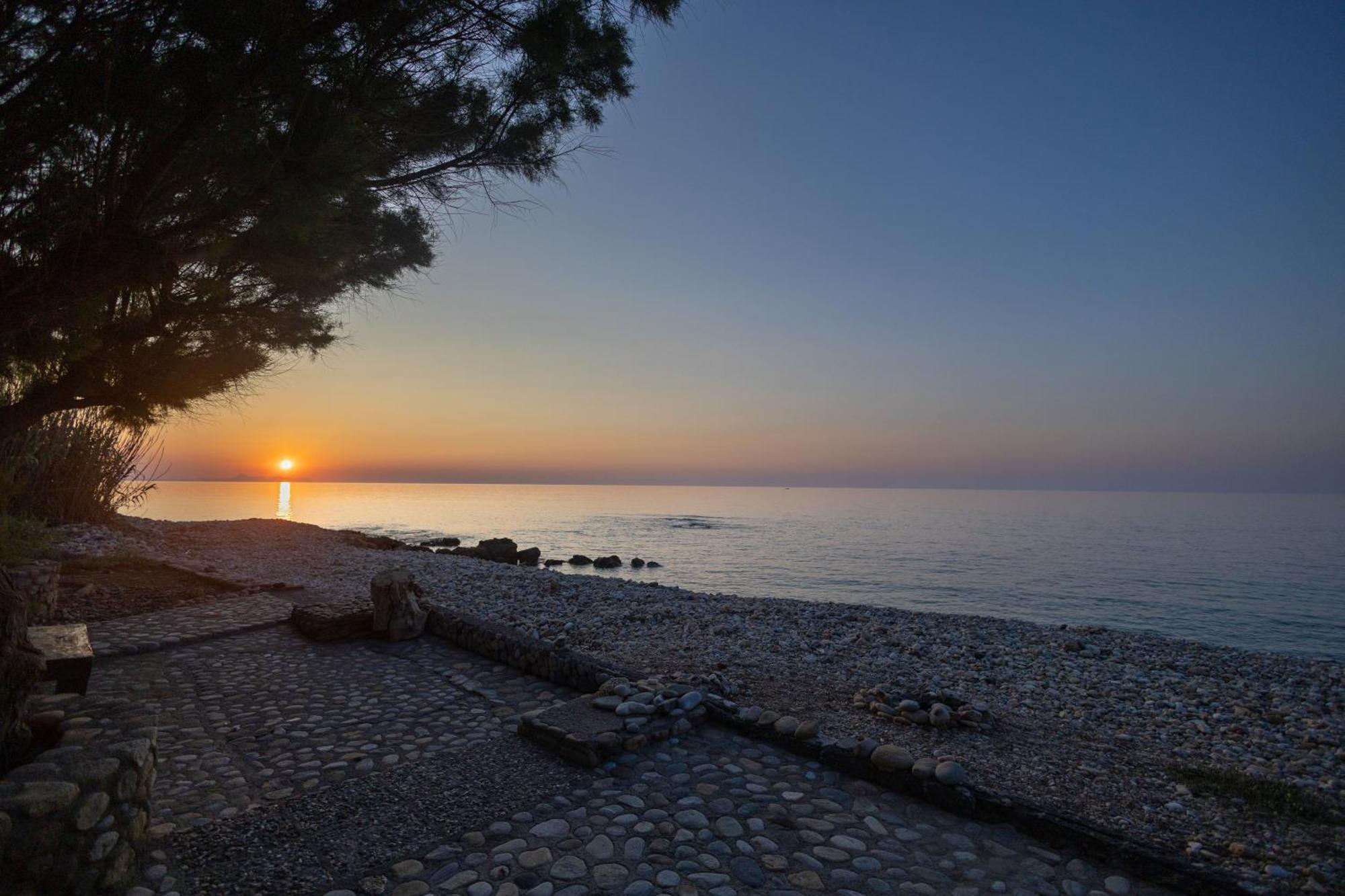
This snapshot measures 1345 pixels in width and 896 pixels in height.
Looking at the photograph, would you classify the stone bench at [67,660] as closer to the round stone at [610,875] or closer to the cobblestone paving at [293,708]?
the cobblestone paving at [293,708]

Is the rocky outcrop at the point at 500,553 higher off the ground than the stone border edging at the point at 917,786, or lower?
lower

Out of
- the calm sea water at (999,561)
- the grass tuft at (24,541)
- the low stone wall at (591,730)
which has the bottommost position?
the calm sea water at (999,561)

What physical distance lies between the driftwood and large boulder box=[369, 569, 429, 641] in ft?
14.0

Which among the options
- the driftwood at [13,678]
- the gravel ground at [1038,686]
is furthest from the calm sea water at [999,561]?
the driftwood at [13,678]

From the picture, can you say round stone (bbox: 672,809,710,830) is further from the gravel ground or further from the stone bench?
the stone bench

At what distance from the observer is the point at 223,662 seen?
6.82m

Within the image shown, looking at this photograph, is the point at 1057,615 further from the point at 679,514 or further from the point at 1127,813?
the point at 679,514

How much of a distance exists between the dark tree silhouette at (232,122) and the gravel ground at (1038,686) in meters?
5.84

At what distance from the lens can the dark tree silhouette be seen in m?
4.07

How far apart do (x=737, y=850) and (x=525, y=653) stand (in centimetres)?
390

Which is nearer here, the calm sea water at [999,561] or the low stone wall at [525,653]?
the low stone wall at [525,653]

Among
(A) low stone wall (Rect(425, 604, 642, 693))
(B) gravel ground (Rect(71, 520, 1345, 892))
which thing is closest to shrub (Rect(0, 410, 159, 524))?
(B) gravel ground (Rect(71, 520, 1345, 892))

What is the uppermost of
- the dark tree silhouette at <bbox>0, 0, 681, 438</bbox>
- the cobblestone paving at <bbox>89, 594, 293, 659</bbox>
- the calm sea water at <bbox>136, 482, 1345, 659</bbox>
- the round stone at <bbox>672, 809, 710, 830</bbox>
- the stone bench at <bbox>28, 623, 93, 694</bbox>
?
the dark tree silhouette at <bbox>0, 0, 681, 438</bbox>

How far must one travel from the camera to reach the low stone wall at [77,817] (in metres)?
2.62
